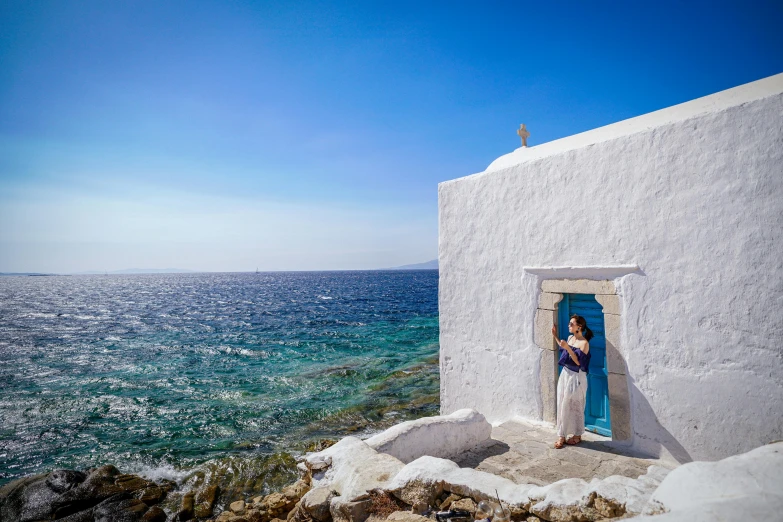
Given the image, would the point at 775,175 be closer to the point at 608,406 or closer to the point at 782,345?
the point at 782,345

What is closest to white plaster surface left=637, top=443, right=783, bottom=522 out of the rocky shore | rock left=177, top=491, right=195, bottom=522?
the rocky shore

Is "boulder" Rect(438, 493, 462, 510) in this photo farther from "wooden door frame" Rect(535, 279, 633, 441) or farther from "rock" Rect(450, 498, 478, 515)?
"wooden door frame" Rect(535, 279, 633, 441)

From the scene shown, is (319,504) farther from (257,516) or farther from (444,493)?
(257,516)

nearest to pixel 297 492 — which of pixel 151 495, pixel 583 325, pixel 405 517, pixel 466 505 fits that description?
pixel 405 517

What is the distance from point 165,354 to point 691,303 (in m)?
21.5

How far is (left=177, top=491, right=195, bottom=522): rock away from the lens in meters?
6.46

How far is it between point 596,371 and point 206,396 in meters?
12.3

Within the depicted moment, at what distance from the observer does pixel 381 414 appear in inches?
440

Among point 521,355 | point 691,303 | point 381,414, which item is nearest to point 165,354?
point 381,414

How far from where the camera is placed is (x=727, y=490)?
209cm

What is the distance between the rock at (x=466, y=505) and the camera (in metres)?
2.98

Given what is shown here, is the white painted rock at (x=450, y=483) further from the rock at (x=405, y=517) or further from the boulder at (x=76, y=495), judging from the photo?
the boulder at (x=76, y=495)

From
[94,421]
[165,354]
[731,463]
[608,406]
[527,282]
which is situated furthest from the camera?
[165,354]

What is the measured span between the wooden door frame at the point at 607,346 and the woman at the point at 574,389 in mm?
299
